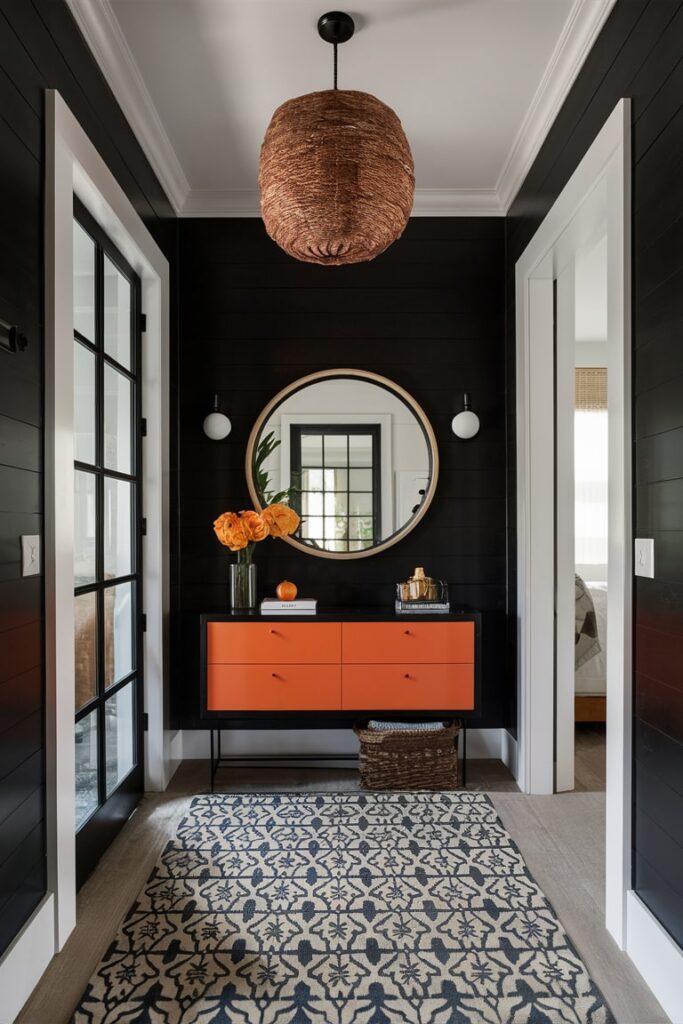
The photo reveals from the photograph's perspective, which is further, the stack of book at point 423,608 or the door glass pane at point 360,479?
the door glass pane at point 360,479

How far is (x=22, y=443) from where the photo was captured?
69.1 inches

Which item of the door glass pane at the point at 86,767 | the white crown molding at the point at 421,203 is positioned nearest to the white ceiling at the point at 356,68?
the white crown molding at the point at 421,203

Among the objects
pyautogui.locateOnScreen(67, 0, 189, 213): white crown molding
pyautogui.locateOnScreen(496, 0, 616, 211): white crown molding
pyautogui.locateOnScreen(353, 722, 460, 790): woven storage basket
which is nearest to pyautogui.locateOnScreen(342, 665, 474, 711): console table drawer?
pyautogui.locateOnScreen(353, 722, 460, 790): woven storage basket

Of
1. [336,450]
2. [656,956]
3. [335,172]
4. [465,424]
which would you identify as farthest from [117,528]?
[656,956]

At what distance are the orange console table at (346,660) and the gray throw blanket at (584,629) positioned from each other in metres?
1.15

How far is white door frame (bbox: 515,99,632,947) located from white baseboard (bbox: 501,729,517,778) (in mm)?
122

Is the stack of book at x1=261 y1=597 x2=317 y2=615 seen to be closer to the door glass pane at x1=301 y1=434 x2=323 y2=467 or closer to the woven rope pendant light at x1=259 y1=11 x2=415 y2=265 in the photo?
the door glass pane at x1=301 y1=434 x2=323 y2=467

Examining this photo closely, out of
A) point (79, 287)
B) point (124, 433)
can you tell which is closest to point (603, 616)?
point (124, 433)

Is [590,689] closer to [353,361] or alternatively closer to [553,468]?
[553,468]

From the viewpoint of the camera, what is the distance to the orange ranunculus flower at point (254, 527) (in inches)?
126

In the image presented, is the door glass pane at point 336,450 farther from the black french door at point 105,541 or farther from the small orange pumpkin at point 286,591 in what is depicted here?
the black french door at point 105,541

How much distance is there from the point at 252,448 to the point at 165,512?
0.54 meters

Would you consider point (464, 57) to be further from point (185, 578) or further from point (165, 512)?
point (185, 578)

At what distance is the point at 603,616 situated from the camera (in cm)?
421
